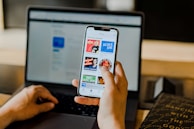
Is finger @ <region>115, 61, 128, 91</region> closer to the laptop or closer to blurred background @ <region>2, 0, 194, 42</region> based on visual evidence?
the laptop

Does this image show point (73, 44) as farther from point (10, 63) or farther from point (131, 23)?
point (10, 63)

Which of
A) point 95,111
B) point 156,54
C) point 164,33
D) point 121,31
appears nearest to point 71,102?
point 95,111

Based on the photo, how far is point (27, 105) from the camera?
891mm

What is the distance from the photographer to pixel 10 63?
4.44 ft

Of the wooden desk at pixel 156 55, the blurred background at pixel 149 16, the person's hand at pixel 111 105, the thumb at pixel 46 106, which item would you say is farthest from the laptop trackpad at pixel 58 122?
the blurred background at pixel 149 16

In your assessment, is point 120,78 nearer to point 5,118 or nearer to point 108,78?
point 108,78

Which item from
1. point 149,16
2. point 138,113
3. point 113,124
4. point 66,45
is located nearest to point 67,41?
point 66,45

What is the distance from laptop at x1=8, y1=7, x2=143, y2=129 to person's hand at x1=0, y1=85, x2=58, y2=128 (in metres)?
0.06

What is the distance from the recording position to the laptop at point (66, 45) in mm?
1022

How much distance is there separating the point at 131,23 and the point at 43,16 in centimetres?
27

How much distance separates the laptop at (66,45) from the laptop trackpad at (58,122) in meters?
0.08

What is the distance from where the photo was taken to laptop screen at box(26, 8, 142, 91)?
1024 mm

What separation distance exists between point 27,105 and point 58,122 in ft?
0.30

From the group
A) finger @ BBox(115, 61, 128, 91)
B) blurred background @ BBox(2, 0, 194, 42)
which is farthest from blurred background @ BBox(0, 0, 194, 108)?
finger @ BBox(115, 61, 128, 91)
